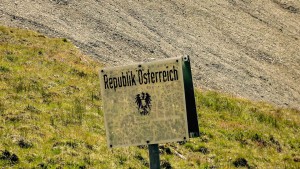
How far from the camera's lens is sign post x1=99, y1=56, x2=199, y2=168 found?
6926mm

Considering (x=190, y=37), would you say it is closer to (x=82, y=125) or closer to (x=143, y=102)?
(x=82, y=125)

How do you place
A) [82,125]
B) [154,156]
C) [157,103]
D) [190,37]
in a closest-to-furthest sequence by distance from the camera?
[157,103] < [154,156] < [82,125] < [190,37]

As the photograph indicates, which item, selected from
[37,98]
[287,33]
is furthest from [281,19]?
[37,98]

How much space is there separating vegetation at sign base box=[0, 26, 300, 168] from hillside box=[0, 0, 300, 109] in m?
4.09

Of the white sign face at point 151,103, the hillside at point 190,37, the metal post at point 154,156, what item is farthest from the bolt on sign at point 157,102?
the hillside at point 190,37

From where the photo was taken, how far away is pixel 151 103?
6988 mm

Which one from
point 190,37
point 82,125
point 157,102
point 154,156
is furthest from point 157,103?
point 190,37

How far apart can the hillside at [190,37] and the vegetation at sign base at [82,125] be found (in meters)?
4.09

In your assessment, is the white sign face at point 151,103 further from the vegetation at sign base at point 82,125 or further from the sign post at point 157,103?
the vegetation at sign base at point 82,125

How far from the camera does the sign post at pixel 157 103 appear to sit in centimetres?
693

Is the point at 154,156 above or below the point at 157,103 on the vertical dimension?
below

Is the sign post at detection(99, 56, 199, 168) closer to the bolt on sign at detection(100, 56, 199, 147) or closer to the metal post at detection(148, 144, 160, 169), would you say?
the bolt on sign at detection(100, 56, 199, 147)

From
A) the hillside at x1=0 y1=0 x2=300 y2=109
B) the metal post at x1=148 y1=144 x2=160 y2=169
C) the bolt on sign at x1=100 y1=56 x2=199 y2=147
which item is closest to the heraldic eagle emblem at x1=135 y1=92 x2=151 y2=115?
the bolt on sign at x1=100 y1=56 x2=199 y2=147

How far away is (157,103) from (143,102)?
235 millimetres
